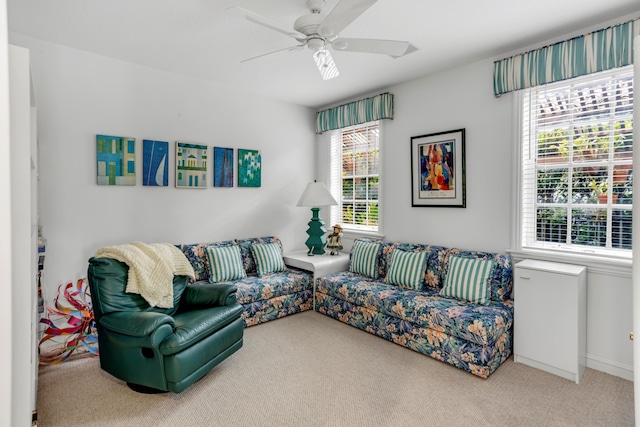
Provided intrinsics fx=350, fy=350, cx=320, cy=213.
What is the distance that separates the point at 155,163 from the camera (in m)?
3.60

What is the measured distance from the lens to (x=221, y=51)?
308cm

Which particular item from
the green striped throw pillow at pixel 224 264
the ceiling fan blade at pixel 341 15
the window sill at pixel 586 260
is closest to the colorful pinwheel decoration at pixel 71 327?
the green striped throw pillow at pixel 224 264

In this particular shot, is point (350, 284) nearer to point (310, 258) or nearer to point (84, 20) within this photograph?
point (310, 258)

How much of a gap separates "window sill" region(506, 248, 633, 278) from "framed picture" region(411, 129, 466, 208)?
2.36 feet

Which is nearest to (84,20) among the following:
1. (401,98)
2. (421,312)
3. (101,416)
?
(101,416)

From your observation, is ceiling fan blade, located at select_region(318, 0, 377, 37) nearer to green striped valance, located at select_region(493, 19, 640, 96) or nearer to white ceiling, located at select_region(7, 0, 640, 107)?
white ceiling, located at select_region(7, 0, 640, 107)

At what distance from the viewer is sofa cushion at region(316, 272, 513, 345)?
2.57 metres

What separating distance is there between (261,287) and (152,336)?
1.52 metres

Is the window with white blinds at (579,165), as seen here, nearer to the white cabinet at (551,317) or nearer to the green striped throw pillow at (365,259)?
the white cabinet at (551,317)

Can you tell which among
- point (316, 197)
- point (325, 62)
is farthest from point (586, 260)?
point (316, 197)

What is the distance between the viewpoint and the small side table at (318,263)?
4059mm

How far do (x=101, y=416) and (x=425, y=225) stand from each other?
127 inches

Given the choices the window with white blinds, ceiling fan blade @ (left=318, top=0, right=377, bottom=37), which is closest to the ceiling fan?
A: ceiling fan blade @ (left=318, top=0, right=377, bottom=37)

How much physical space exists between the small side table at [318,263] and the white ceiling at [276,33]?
6.87 ft
